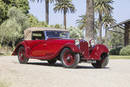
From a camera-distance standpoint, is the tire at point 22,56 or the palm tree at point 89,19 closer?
the tire at point 22,56

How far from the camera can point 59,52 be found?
12648mm

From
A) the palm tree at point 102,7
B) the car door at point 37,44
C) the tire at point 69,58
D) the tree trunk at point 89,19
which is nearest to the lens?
the tire at point 69,58

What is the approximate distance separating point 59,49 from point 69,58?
671 millimetres

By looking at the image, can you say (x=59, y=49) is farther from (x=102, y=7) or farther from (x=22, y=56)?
(x=102, y=7)

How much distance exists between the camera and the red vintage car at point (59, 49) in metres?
12.2

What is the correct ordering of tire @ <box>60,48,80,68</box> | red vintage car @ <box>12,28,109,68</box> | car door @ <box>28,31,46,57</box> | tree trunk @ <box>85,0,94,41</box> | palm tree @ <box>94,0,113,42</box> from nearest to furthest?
tire @ <box>60,48,80,68</box>, red vintage car @ <box>12,28,109,68</box>, car door @ <box>28,31,46,57</box>, tree trunk @ <box>85,0,94,41</box>, palm tree @ <box>94,0,113,42</box>

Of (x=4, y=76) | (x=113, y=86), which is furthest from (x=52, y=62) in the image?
(x=113, y=86)

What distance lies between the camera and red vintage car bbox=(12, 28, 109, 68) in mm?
12180

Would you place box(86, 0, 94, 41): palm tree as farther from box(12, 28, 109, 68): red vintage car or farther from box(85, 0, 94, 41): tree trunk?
box(12, 28, 109, 68): red vintage car

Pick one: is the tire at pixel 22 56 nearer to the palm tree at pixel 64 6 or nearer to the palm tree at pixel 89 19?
the palm tree at pixel 89 19

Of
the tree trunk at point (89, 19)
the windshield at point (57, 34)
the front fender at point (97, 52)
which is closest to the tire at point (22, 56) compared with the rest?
the windshield at point (57, 34)

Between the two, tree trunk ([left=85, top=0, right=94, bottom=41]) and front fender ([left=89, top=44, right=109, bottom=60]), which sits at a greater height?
tree trunk ([left=85, top=0, right=94, bottom=41])

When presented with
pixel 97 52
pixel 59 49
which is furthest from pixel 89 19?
Result: pixel 59 49

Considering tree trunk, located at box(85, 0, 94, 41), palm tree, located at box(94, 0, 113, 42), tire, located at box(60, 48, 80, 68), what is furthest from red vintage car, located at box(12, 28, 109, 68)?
palm tree, located at box(94, 0, 113, 42)
